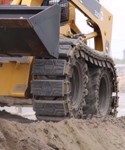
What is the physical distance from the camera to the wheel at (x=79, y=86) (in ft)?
26.6

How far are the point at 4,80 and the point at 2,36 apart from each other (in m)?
1.58

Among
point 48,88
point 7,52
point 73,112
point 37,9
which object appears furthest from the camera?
point 73,112

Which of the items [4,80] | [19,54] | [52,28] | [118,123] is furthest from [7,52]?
[118,123]

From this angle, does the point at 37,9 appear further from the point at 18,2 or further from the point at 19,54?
the point at 18,2

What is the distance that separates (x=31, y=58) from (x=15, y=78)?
386 mm

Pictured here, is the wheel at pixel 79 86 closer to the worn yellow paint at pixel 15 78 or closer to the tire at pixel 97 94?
the tire at pixel 97 94

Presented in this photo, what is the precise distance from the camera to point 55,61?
724 cm

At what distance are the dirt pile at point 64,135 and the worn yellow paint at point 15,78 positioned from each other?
2.80 ft

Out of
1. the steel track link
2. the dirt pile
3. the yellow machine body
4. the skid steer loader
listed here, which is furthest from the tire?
the steel track link

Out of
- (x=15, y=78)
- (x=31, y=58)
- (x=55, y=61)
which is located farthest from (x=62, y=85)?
(x=15, y=78)

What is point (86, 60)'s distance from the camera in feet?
27.3

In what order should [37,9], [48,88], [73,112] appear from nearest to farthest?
1. [37,9]
2. [48,88]
3. [73,112]

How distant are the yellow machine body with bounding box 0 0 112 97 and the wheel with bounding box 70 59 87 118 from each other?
0.74m

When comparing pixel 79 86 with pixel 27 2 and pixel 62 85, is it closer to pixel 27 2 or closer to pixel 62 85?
pixel 62 85
